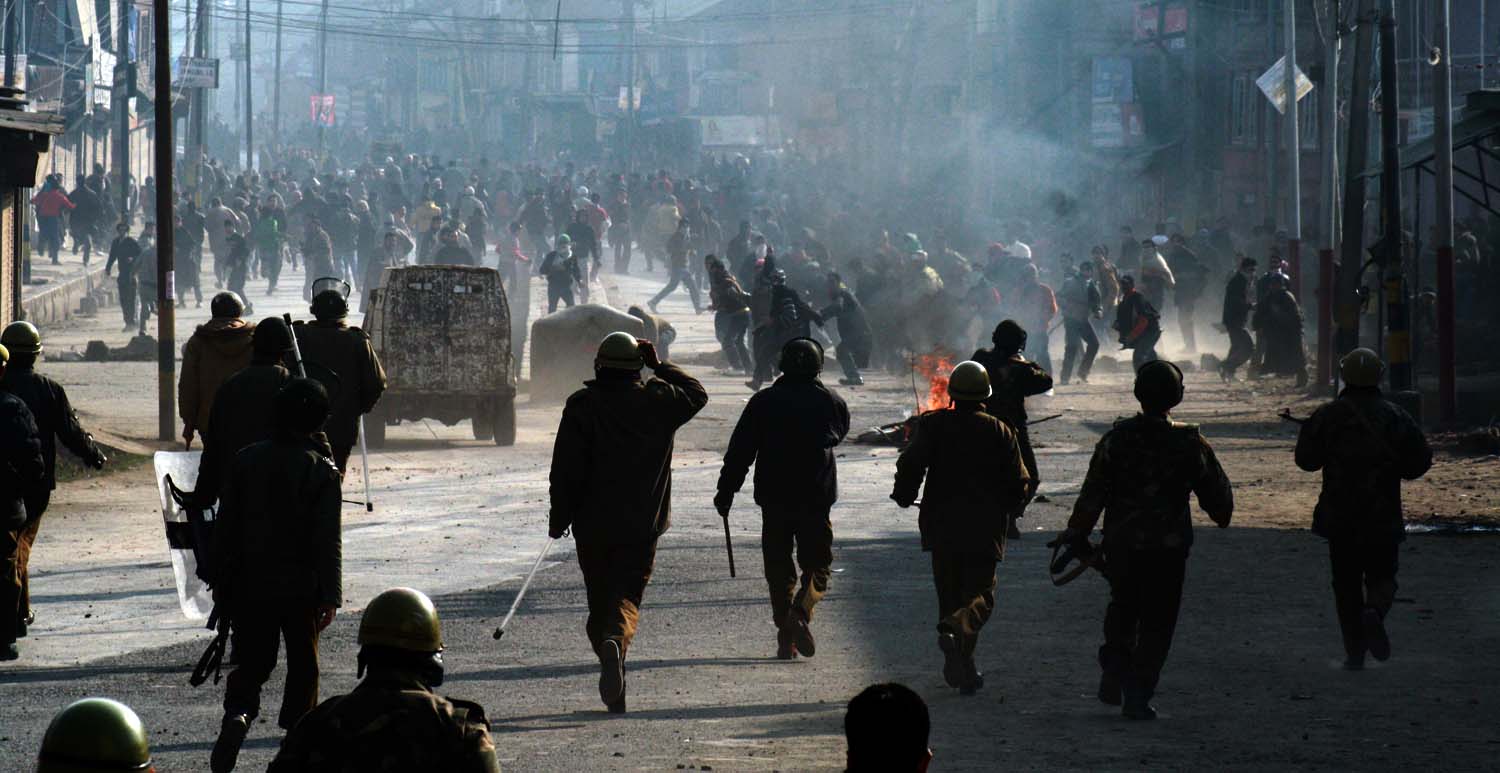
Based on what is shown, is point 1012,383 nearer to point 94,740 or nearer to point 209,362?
point 209,362

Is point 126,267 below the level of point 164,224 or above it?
above

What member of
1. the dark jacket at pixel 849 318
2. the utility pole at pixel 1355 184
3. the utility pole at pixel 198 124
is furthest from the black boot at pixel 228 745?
the utility pole at pixel 198 124

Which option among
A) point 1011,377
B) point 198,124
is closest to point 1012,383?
point 1011,377

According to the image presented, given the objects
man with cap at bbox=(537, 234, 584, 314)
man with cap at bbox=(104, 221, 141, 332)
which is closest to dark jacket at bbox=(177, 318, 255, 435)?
man with cap at bbox=(537, 234, 584, 314)

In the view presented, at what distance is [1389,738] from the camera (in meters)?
7.66

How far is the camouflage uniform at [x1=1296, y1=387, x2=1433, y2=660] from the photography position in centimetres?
912

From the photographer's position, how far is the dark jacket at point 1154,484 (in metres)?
8.02

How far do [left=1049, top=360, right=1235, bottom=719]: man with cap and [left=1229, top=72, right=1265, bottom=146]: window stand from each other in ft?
132

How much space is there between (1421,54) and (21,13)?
102 feet

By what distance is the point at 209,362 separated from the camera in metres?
11.0

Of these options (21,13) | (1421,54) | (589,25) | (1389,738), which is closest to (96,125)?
(21,13)

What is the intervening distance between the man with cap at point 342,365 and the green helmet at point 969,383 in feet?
12.8

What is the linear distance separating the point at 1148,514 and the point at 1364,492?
1.60m

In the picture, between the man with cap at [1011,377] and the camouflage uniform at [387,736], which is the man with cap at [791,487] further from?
the camouflage uniform at [387,736]
